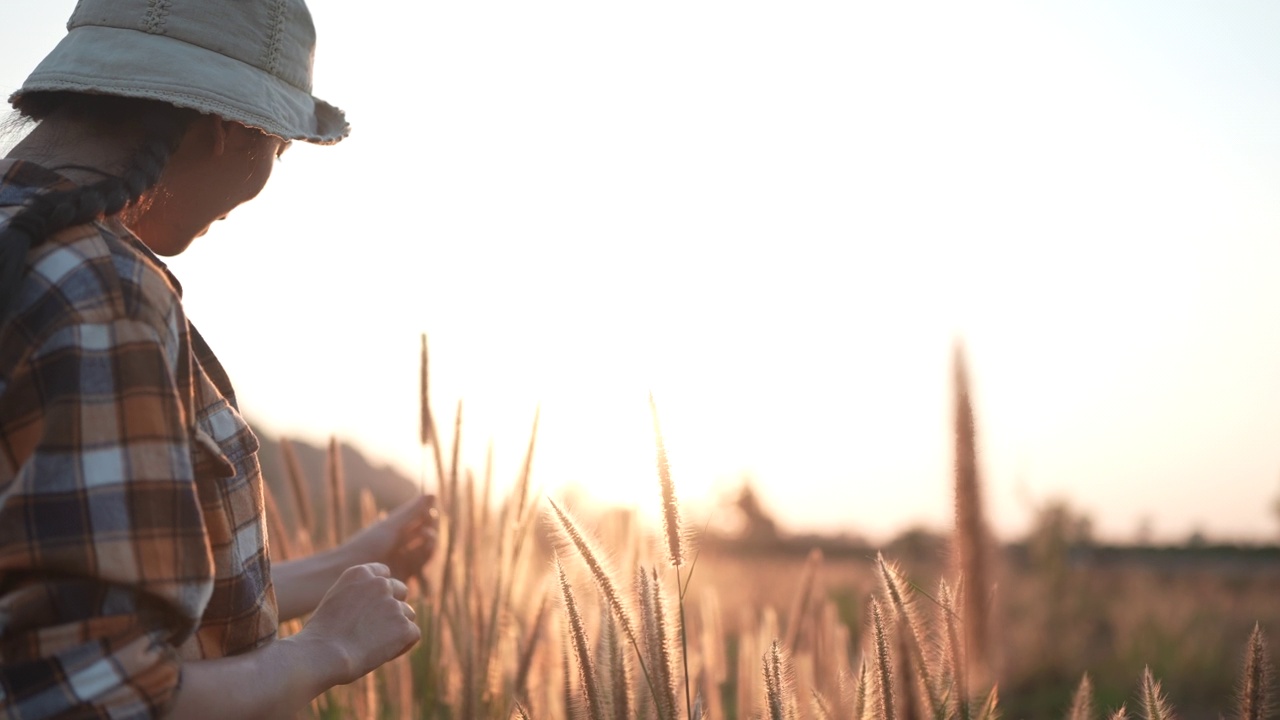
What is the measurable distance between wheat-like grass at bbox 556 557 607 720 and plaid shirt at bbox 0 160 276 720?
42 centimetres

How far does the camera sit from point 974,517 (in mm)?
991

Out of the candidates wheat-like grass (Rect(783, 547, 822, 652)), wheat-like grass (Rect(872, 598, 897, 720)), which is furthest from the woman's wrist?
wheat-like grass (Rect(783, 547, 822, 652))

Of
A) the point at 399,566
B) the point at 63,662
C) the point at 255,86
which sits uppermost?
the point at 255,86

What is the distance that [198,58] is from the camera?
51.1 inches

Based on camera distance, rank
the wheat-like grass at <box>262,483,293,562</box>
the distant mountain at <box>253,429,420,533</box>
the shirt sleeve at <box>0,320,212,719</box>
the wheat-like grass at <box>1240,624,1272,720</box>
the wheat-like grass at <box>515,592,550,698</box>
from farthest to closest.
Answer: the distant mountain at <box>253,429,420,533</box> → the wheat-like grass at <box>262,483,293,562</box> → the wheat-like grass at <box>515,592,550,698</box> → the wheat-like grass at <box>1240,624,1272,720</box> → the shirt sleeve at <box>0,320,212,719</box>

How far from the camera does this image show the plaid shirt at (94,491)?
0.92 metres

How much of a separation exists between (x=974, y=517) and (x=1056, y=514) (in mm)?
7054

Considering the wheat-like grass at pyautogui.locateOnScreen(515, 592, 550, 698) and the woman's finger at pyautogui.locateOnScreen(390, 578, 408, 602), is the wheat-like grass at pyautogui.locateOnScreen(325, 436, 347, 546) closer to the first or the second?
the wheat-like grass at pyautogui.locateOnScreen(515, 592, 550, 698)

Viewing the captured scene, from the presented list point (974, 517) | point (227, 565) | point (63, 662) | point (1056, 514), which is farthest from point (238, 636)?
point (1056, 514)

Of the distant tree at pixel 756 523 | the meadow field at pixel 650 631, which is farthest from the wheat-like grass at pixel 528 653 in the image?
the distant tree at pixel 756 523

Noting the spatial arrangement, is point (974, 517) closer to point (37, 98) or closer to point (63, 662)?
point (63, 662)

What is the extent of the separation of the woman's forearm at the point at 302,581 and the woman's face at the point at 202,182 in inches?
27.7

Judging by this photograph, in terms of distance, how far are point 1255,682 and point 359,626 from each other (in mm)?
989

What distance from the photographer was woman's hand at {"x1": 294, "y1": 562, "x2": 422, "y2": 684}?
116 centimetres
